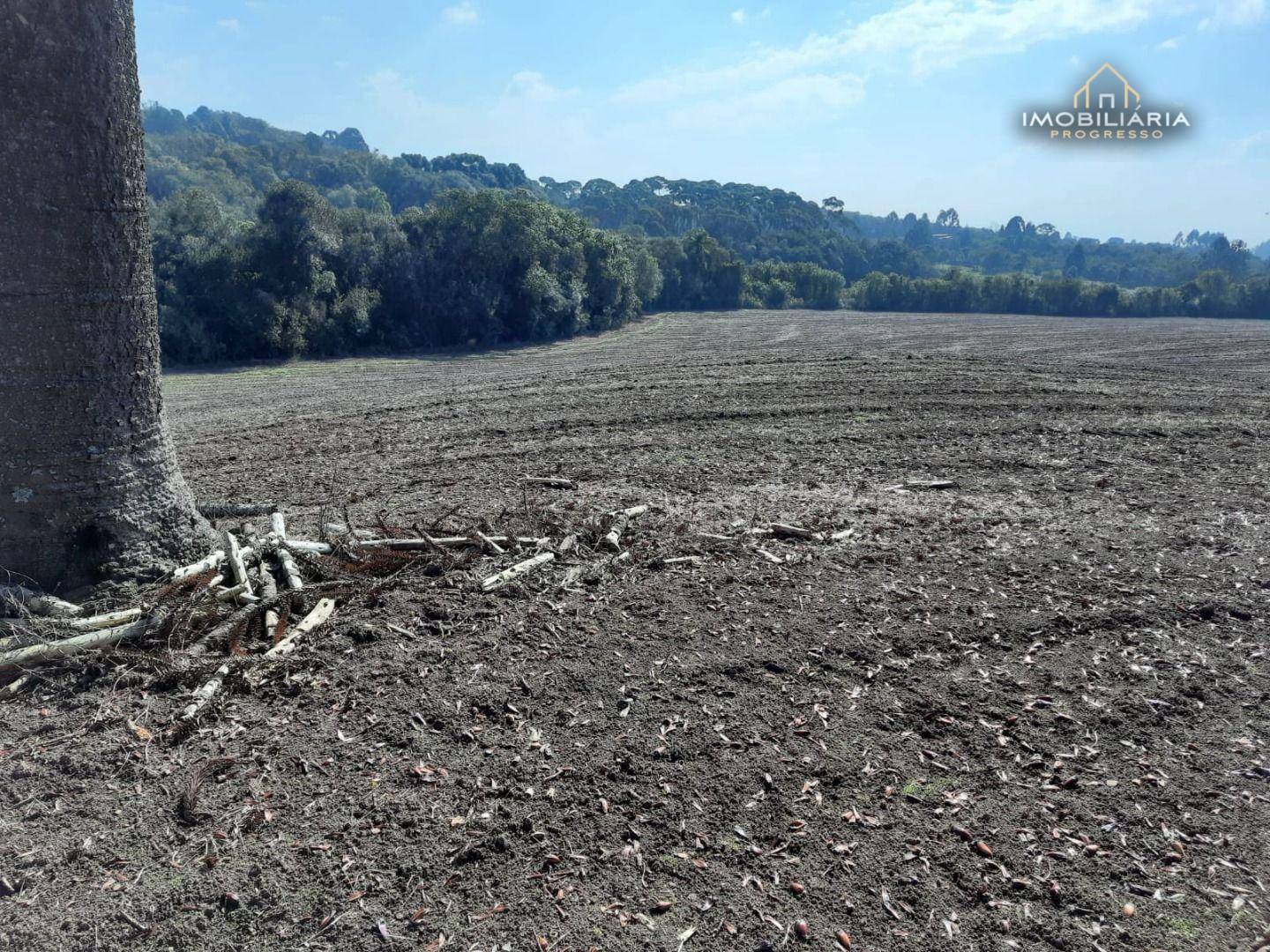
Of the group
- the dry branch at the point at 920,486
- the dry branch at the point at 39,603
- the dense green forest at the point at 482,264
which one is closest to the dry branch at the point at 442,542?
the dry branch at the point at 39,603

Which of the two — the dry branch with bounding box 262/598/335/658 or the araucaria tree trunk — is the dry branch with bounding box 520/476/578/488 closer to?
the dry branch with bounding box 262/598/335/658

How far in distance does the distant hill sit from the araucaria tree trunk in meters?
43.0

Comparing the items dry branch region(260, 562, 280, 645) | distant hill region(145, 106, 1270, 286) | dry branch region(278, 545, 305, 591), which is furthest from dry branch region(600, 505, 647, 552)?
distant hill region(145, 106, 1270, 286)

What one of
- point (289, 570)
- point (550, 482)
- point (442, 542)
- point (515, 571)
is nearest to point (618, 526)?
point (515, 571)

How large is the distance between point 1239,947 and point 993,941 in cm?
93

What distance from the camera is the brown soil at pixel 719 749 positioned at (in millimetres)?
3201

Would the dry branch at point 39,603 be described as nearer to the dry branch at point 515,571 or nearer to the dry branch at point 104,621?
the dry branch at point 104,621

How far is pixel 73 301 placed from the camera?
16.5 ft

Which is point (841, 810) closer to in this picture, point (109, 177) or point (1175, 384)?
point (109, 177)

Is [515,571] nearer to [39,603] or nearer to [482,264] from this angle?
[39,603]

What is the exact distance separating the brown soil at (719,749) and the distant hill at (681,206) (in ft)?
145

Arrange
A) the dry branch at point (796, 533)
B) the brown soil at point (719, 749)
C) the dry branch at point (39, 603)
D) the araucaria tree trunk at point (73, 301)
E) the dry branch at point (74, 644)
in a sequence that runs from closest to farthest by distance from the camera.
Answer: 1. the brown soil at point (719, 749)
2. the dry branch at point (74, 644)
3. the araucaria tree trunk at point (73, 301)
4. the dry branch at point (39, 603)
5. the dry branch at point (796, 533)

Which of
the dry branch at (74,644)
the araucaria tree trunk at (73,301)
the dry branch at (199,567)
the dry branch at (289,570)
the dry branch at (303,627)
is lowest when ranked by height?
the dry branch at (303,627)

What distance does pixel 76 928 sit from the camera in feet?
10.1
